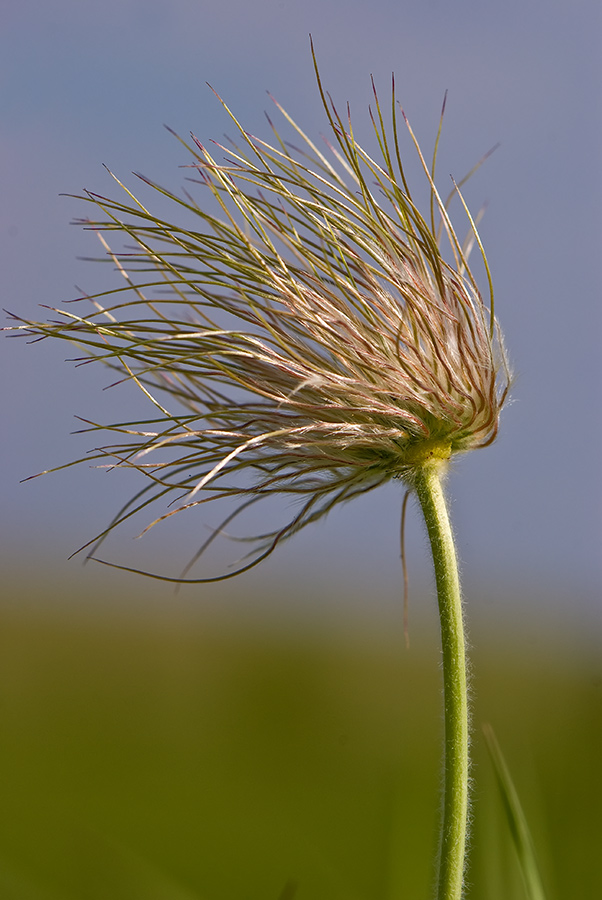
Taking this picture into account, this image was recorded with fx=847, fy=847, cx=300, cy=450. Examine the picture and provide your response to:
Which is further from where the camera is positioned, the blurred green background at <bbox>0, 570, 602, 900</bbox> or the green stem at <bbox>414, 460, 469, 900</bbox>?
the blurred green background at <bbox>0, 570, 602, 900</bbox>

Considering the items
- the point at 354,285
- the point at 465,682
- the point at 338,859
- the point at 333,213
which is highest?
the point at 333,213

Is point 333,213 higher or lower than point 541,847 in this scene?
higher

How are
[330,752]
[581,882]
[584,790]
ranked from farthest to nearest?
1. [330,752]
2. [584,790]
3. [581,882]

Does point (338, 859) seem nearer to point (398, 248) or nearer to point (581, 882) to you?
point (581, 882)

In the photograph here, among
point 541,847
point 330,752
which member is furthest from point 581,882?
point 541,847

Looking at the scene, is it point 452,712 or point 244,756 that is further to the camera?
point 244,756

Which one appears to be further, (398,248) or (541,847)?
(541,847)

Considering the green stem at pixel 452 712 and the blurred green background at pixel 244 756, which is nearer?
the green stem at pixel 452 712

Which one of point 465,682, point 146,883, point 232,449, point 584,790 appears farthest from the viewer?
point 584,790
